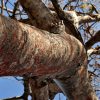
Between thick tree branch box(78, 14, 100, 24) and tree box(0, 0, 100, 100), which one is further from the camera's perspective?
thick tree branch box(78, 14, 100, 24)

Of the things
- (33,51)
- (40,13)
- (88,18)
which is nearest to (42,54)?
(33,51)

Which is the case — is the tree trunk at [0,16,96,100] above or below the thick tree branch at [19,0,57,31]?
below

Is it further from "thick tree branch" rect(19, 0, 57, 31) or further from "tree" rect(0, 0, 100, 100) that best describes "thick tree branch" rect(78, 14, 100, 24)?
"thick tree branch" rect(19, 0, 57, 31)

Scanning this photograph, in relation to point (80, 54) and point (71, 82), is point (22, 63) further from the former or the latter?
point (71, 82)

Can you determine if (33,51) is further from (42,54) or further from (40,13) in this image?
(40,13)

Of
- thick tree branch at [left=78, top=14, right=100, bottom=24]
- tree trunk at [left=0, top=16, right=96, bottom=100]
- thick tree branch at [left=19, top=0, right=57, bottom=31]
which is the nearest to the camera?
tree trunk at [left=0, top=16, right=96, bottom=100]

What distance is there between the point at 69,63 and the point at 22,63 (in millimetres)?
735

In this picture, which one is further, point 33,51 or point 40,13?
point 40,13

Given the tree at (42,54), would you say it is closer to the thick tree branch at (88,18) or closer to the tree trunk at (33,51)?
the tree trunk at (33,51)

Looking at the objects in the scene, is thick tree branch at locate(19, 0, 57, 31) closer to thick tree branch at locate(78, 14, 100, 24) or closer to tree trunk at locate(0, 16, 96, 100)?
tree trunk at locate(0, 16, 96, 100)

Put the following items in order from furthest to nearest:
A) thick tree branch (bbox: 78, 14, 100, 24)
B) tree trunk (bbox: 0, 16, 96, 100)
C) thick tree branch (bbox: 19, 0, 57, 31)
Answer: thick tree branch (bbox: 78, 14, 100, 24), thick tree branch (bbox: 19, 0, 57, 31), tree trunk (bbox: 0, 16, 96, 100)

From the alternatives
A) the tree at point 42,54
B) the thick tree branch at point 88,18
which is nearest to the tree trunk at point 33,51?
the tree at point 42,54

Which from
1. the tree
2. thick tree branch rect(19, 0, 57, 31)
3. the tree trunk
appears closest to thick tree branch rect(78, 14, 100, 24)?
the tree

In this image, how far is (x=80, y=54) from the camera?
240cm
